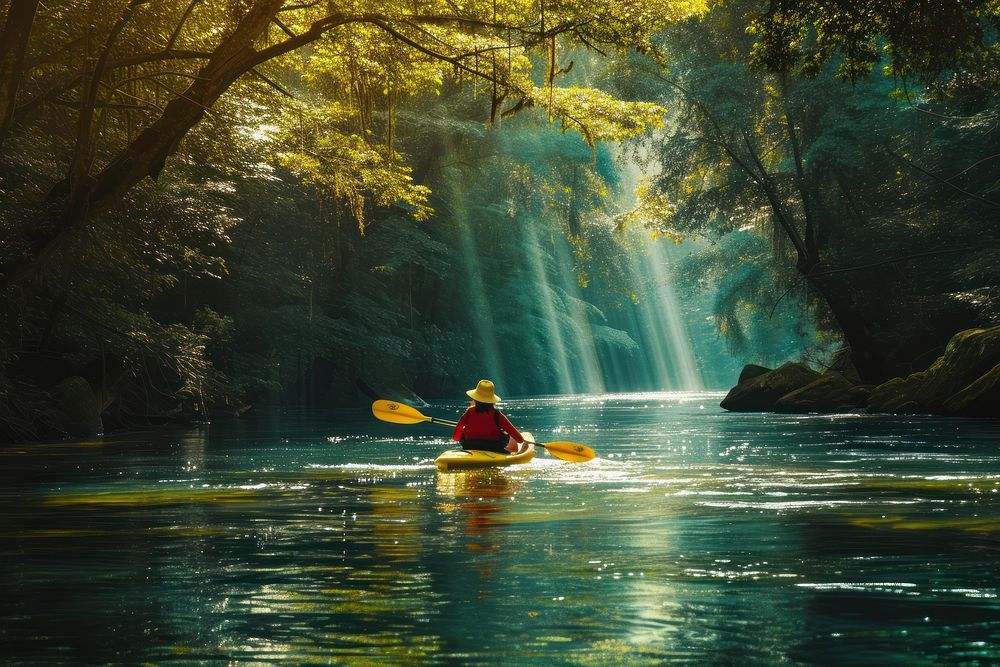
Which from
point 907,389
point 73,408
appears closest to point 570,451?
point 73,408

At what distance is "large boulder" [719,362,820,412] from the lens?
33219mm

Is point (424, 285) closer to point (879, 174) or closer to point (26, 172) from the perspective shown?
point (879, 174)

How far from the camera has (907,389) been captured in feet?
88.7

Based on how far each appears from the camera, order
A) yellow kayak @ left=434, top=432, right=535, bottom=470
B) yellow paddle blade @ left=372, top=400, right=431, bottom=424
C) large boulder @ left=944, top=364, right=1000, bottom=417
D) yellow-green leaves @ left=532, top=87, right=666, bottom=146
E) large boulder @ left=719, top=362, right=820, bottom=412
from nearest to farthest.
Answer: yellow kayak @ left=434, top=432, right=535, bottom=470 < yellow paddle blade @ left=372, top=400, right=431, bottom=424 < yellow-green leaves @ left=532, top=87, right=666, bottom=146 < large boulder @ left=944, top=364, right=1000, bottom=417 < large boulder @ left=719, top=362, right=820, bottom=412

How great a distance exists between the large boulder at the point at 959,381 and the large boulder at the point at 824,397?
2.72m

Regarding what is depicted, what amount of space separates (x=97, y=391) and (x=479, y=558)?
1635 cm

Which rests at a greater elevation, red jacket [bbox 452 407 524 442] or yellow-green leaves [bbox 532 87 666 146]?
yellow-green leaves [bbox 532 87 666 146]

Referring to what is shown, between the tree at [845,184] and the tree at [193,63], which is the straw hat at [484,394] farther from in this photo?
the tree at [845,184]

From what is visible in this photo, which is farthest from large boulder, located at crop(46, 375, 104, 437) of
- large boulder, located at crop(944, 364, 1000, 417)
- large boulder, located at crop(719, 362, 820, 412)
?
large boulder, located at crop(719, 362, 820, 412)

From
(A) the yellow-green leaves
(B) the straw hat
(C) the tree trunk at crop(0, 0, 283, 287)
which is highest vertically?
(A) the yellow-green leaves

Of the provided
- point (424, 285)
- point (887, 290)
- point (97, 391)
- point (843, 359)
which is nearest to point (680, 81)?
point (887, 290)

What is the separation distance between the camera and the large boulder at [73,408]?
66.4 feet

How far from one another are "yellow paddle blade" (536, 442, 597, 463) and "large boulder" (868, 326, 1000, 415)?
11.8m

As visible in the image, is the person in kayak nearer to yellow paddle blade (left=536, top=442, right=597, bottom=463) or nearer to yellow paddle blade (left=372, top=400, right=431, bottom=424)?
yellow paddle blade (left=536, top=442, right=597, bottom=463)
